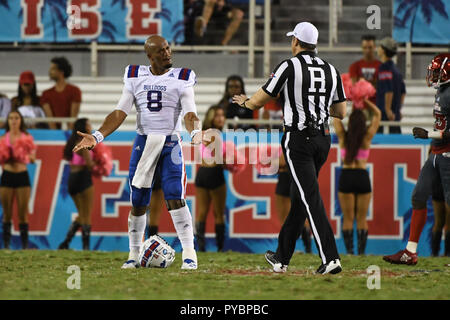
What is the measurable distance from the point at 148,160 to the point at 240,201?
423cm

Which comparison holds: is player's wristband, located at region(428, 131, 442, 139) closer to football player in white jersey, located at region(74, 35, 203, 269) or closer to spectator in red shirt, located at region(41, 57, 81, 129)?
football player in white jersey, located at region(74, 35, 203, 269)

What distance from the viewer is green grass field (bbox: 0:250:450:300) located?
7.07m

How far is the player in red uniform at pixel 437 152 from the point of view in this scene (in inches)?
379

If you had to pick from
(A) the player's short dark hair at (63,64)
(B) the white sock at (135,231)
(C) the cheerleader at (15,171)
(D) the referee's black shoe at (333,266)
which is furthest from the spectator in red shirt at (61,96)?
(D) the referee's black shoe at (333,266)

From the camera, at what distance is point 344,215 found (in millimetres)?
12453

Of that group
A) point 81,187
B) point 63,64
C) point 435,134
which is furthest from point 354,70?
point 435,134

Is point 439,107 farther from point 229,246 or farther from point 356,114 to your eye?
point 229,246

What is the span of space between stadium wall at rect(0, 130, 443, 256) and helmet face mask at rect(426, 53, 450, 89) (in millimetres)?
3196

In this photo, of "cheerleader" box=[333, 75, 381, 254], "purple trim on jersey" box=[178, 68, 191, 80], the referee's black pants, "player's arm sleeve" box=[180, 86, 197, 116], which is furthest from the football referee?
"cheerleader" box=[333, 75, 381, 254]

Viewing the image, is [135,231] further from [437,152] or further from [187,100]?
[437,152]

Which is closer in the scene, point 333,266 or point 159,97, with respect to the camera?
point 333,266

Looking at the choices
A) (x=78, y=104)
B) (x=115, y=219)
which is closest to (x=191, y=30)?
(x=78, y=104)

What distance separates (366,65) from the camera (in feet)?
46.6

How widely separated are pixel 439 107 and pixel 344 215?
3100mm
